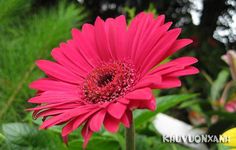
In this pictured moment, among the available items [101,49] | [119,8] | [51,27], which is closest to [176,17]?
[119,8]

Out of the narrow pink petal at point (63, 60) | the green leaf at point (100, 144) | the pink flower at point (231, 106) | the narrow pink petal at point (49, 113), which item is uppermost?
the narrow pink petal at point (63, 60)

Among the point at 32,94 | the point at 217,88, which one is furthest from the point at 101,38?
the point at 217,88

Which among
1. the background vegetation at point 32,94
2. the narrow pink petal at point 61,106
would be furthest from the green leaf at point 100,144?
the narrow pink petal at point 61,106

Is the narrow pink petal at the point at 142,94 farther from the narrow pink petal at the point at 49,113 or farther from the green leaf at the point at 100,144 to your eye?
the green leaf at the point at 100,144

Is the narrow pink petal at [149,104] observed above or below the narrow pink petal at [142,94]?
A: below

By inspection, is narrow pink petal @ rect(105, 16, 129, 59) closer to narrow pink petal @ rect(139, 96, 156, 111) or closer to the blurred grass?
narrow pink petal @ rect(139, 96, 156, 111)

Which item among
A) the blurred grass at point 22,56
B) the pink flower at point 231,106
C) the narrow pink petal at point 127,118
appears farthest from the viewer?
the pink flower at point 231,106
